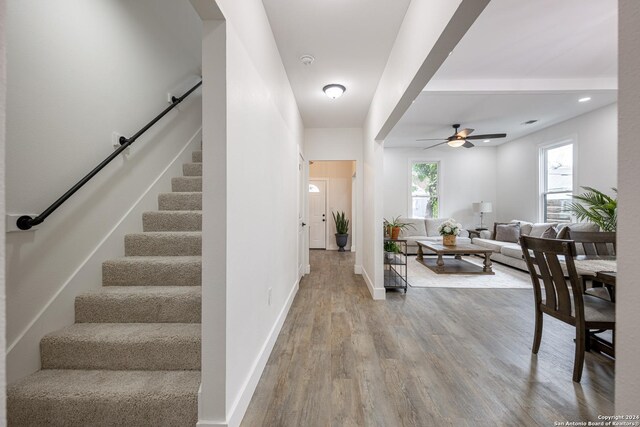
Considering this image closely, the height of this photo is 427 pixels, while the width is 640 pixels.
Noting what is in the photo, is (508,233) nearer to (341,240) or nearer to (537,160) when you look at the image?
(537,160)

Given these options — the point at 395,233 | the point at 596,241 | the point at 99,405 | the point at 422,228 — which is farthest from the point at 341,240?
the point at 99,405

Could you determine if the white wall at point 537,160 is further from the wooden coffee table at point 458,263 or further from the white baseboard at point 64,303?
the white baseboard at point 64,303

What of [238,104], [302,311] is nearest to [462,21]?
[238,104]

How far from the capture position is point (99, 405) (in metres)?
1.30

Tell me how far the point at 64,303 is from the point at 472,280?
4833 millimetres

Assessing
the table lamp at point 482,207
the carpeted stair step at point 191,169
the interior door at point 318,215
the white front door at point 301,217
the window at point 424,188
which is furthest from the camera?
the interior door at point 318,215

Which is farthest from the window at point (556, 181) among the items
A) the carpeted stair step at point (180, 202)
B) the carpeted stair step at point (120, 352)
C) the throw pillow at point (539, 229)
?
the carpeted stair step at point (120, 352)

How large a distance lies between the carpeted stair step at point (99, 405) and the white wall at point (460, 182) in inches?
261

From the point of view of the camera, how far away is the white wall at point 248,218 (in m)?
1.28

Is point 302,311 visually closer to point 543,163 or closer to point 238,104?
point 238,104

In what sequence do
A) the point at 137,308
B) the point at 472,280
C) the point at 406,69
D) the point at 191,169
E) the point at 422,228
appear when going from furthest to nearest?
the point at 422,228 < the point at 472,280 < the point at 191,169 < the point at 406,69 < the point at 137,308

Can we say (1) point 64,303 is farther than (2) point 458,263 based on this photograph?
No

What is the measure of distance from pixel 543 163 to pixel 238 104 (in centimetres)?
706

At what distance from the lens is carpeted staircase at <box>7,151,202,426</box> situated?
1.30 meters
